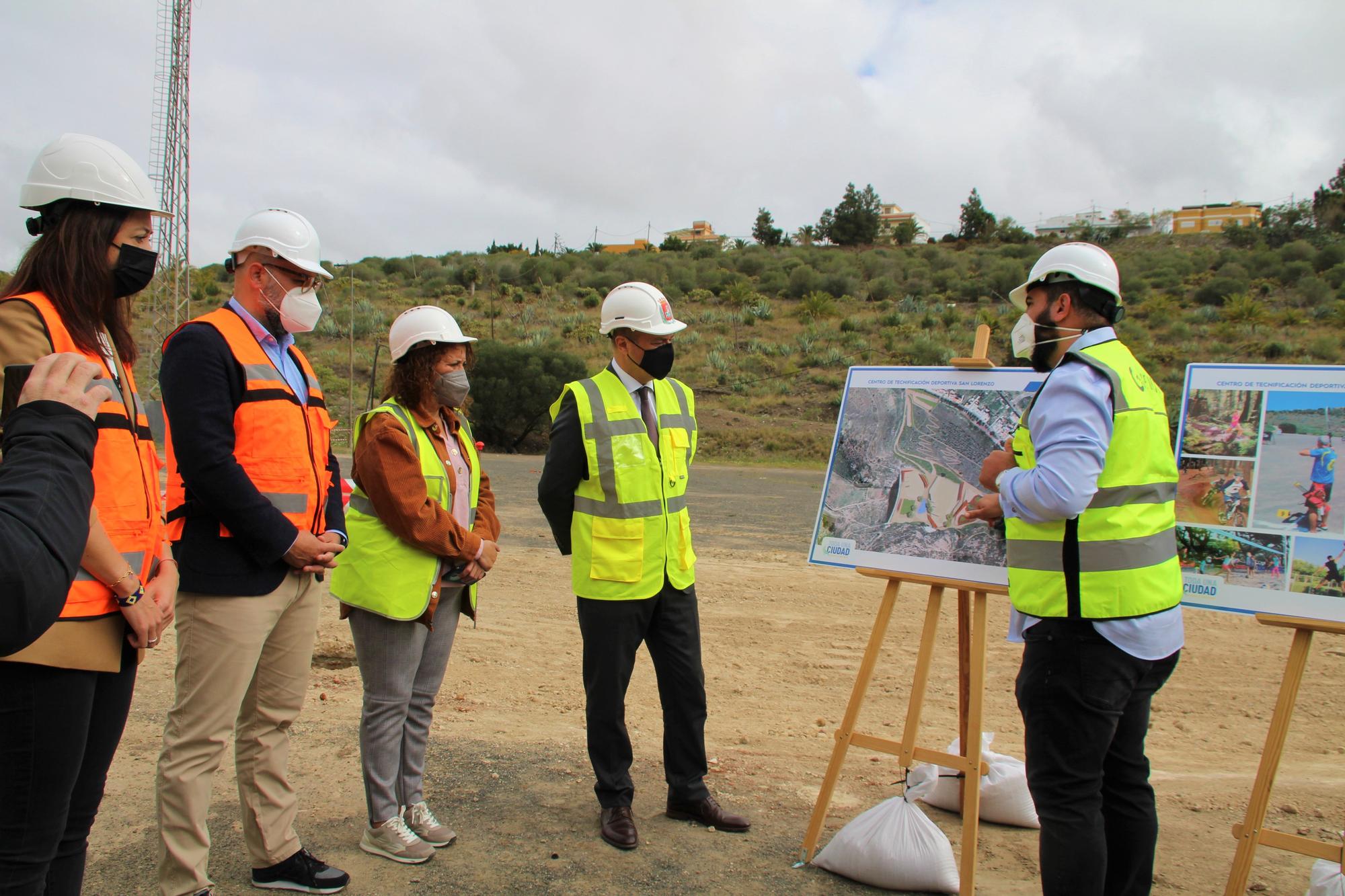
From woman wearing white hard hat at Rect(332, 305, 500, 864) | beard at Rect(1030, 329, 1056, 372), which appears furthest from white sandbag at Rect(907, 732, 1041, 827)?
woman wearing white hard hat at Rect(332, 305, 500, 864)

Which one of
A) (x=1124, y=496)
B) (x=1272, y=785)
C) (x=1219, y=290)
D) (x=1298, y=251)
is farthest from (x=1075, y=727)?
(x=1298, y=251)

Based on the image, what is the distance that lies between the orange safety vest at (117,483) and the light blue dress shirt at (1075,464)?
98.0 inches

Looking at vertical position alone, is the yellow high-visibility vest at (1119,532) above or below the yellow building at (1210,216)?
below

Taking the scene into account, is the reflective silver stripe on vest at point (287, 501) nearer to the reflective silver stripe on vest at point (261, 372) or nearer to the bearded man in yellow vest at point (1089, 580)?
the reflective silver stripe on vest at point (261, 372)

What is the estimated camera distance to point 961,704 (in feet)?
13.4


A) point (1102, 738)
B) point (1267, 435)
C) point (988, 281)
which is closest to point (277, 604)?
point (1102, 738)

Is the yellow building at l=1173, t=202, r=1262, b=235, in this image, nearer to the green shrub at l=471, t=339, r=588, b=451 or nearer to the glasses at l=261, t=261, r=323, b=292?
the green shrub at l=471, t=339, r=588, b=451

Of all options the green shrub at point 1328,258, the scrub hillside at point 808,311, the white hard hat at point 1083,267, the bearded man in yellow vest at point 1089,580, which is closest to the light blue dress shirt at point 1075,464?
the bearded man in yellow vest at point 1089,580

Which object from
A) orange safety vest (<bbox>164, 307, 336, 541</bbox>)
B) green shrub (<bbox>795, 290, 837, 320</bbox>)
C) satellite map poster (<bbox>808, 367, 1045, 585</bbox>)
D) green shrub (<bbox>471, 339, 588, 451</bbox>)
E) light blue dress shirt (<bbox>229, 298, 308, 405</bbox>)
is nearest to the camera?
orange safety vest (<bbox>164, 307, 336, 541</bbox>)

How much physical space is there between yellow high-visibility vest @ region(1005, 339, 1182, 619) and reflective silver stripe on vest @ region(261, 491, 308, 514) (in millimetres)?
2443

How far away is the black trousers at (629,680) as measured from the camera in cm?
397

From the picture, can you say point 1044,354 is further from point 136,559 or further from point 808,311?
point 808,311

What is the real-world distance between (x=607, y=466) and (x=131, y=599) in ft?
6.66

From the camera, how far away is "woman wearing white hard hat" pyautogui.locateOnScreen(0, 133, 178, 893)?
2.04 m
